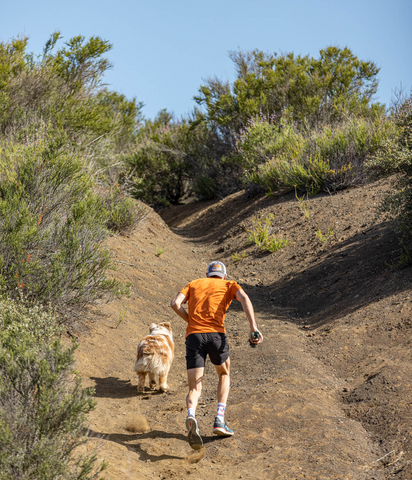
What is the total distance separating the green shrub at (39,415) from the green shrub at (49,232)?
2529mm

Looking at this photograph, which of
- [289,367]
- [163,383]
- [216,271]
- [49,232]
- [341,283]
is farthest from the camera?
[341,283]

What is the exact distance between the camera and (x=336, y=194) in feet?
44.6

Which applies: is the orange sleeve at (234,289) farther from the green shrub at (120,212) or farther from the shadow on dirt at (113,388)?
the green shrub at (120,212)

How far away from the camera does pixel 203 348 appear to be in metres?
4.53

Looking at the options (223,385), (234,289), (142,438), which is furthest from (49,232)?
(223,385)

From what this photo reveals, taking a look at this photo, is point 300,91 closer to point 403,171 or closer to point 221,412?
point 403,171

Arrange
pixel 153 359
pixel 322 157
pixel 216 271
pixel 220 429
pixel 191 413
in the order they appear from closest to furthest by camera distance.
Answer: pixel 191 413 → pixel 220 429 → pixel 216 271 → pixel 153 359 → pixel 322 157

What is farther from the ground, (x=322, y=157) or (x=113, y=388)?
(x=322, y=157)

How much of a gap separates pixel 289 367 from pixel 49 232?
364 cm

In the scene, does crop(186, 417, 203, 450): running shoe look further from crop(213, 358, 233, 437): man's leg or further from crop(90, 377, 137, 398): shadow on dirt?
crop(90, 377, 137, 398): shadow on dirt

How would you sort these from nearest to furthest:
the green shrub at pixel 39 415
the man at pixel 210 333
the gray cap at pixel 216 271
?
the green shrub at pixel 39 415
the man at pixel 210 333
the gray cap at pixel 216 271

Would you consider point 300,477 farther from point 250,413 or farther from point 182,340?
point 182,340

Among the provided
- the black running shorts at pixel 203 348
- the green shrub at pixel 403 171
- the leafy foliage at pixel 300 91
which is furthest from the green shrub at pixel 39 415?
the leafy foliage at pixel 300 91

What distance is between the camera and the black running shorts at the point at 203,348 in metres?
4.50
